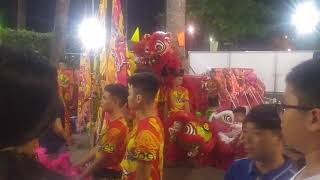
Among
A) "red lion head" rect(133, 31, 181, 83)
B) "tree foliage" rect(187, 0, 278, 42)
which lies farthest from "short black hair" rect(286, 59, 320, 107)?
"tree foliage" rect(187, 0, 278, 42)

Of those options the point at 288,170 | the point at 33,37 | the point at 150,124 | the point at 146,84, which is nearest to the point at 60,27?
the point at 33,37

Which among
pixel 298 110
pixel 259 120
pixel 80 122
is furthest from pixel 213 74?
pixel 298 110

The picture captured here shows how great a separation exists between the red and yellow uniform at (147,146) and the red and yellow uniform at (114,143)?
50 centimetres

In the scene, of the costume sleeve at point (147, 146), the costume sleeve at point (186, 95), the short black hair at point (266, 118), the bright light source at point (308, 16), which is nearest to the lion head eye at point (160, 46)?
the costume sleeve at point (186, 95)

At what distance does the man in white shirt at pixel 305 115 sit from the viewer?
2086mm

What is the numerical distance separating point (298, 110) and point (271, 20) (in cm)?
2297

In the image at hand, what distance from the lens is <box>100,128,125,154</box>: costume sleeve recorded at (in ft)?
15.1

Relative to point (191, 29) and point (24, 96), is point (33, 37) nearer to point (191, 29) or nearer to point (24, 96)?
point (191, 29)

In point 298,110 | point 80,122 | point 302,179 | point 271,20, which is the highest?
point 271,20

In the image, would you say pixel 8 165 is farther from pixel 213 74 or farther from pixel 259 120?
pixel 213 74

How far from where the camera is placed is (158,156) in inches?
159

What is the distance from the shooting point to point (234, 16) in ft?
75.8

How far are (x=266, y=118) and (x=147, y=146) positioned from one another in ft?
3.81

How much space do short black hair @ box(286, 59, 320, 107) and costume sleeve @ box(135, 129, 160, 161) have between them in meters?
1.86
